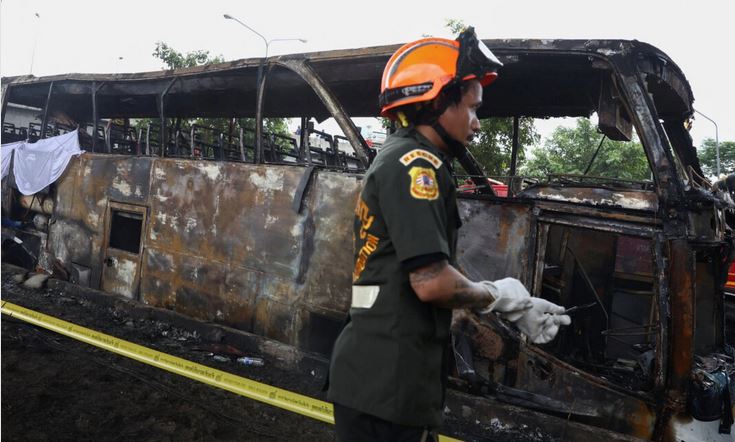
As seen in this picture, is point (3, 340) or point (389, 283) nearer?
point (389, 283)

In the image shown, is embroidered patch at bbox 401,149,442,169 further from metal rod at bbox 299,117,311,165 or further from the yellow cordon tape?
metal rod at bbox 299,117,311,165

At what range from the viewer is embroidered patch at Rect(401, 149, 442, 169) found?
1.43 metres

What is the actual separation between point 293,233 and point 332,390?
3517 mm

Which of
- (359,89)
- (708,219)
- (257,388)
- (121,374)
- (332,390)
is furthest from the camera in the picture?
(359,89)

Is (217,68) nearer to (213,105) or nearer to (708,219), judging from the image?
(213,105)

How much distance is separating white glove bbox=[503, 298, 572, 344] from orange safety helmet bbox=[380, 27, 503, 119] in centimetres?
91

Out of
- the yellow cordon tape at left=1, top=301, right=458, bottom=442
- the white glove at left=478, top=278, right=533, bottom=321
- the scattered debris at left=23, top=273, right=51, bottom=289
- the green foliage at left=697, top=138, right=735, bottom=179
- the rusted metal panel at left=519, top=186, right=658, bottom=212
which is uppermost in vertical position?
the green foliage at left=697, top=138, right=735, bottom=179

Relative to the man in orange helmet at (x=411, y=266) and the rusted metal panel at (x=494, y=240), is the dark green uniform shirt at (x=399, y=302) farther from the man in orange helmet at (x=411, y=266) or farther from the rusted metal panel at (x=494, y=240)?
the rusted metal panel at (x=494, y=240)

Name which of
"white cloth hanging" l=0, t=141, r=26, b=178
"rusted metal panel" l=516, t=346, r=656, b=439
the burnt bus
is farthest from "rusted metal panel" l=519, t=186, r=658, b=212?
"white cloth hanging" l=0, t=141, r=26, b=178

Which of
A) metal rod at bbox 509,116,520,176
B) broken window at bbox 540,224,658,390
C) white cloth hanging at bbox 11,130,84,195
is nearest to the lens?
metal rod at bbox 509,116,520,176

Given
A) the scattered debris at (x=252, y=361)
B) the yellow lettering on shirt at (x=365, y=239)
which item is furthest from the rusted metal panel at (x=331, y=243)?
the yellow lettering on shirt at (x=365, y=239)

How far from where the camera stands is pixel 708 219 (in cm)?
317

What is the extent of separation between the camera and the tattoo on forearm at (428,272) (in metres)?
1.37

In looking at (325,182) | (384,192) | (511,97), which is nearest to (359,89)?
(325,182)
